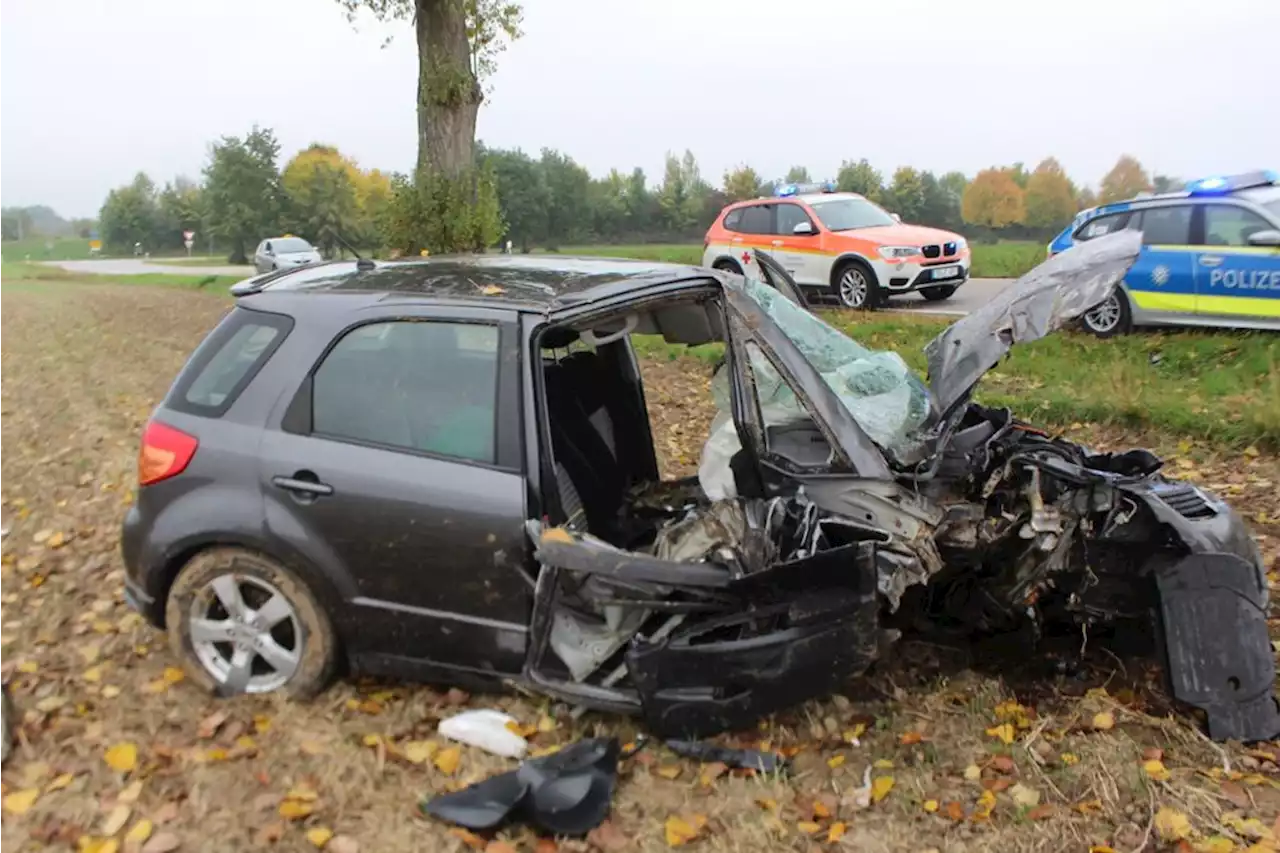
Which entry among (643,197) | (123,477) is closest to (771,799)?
(123,477)

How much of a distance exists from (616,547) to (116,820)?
182 cm

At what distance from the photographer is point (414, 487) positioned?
11.5 feet

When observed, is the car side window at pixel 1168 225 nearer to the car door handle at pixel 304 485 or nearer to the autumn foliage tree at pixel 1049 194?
the car door handle at pixel 304 485

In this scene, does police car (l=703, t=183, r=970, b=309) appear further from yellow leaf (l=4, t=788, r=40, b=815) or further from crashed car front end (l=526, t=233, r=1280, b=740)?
yellow leaf (l=4, t=788, r=40, b=815)

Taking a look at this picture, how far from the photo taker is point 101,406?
978 centimetres

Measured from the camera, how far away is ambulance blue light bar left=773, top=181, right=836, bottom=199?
1662cm

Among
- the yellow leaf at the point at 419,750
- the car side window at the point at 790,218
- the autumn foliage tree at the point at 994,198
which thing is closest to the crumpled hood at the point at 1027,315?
the yellow leaf at the point at 419,750

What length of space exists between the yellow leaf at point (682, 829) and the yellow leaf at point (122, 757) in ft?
6.08

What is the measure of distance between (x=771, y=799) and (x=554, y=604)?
0.94 metres

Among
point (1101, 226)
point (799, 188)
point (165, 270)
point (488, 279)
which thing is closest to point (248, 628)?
point (488, 279)

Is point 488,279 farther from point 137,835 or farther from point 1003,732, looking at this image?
point 1003,732

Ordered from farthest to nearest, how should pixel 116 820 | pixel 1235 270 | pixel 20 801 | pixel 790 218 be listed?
pixel 790 218
pixel 1235 270
pixel 20 801
pixel 116 820

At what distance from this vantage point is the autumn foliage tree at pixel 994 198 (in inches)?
2562

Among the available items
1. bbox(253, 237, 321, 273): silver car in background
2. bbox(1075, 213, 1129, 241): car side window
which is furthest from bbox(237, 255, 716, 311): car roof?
bbox(253, 237, 321, 273): silver car in background
